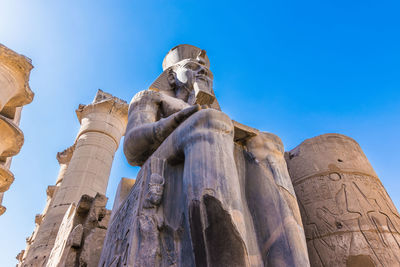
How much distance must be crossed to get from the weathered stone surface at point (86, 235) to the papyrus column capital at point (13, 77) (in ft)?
7.99

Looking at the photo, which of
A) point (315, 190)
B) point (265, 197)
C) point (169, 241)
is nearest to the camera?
point (169, 241)

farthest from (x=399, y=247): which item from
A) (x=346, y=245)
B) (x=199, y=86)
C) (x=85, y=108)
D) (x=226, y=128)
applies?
(x=85, y=108)

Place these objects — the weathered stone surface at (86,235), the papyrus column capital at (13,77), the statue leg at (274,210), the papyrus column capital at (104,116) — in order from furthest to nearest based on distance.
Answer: the papyrus column capital at (104,116), the papyrus column capital at (13,77), the weathered stone surface at (86,235), the statue leg at (274,210)

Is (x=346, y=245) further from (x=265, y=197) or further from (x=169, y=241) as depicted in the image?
(x=169, y=241)

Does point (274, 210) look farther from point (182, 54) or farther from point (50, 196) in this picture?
point (50, 196)

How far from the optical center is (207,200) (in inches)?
75.2

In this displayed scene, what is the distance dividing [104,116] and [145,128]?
703 cm

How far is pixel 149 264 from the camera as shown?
1.95m

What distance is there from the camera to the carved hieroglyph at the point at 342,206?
9.34 feet

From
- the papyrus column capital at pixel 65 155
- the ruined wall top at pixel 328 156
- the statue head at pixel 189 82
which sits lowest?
the ruined wall top at pixel 328 156

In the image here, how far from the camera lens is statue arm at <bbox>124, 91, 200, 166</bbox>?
9.34ft

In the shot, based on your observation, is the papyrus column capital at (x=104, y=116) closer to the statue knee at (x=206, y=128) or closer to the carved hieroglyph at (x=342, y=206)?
the carved hieroglyph at (x=342, y=206)

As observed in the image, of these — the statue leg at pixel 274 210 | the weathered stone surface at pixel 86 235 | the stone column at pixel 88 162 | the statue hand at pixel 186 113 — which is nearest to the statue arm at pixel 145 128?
the statue hand at pixel 186 113

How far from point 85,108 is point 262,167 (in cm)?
825
